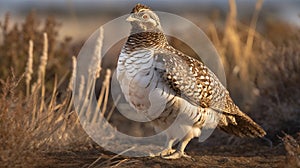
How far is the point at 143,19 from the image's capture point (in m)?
5.49

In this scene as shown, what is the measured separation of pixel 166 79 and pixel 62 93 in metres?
2.46

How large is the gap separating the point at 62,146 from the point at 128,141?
45.4 inches

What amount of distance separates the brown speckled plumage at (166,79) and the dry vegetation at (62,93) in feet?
1.59

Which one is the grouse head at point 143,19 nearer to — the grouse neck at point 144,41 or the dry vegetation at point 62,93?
the grouse neck at point 144,41

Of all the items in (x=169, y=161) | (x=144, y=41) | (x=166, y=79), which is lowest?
(x=169, y=161)

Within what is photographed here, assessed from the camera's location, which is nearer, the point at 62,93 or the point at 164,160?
the point at 164,160

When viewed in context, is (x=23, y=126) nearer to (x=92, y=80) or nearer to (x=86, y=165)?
(x=86, y=165)

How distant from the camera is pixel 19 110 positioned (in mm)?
4805

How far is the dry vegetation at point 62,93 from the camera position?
4.82 m

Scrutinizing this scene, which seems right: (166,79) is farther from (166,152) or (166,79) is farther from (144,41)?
(166,152)

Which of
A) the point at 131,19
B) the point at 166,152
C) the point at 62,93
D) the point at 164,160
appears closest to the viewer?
the point at 164,160

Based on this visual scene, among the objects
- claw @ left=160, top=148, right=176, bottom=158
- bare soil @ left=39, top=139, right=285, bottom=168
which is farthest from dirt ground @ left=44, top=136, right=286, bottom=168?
claw @ left=160, top=148, right=176, bottom=158

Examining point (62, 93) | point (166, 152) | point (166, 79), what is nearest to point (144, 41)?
point (166, 79)

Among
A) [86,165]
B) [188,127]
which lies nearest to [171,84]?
[188,127]
